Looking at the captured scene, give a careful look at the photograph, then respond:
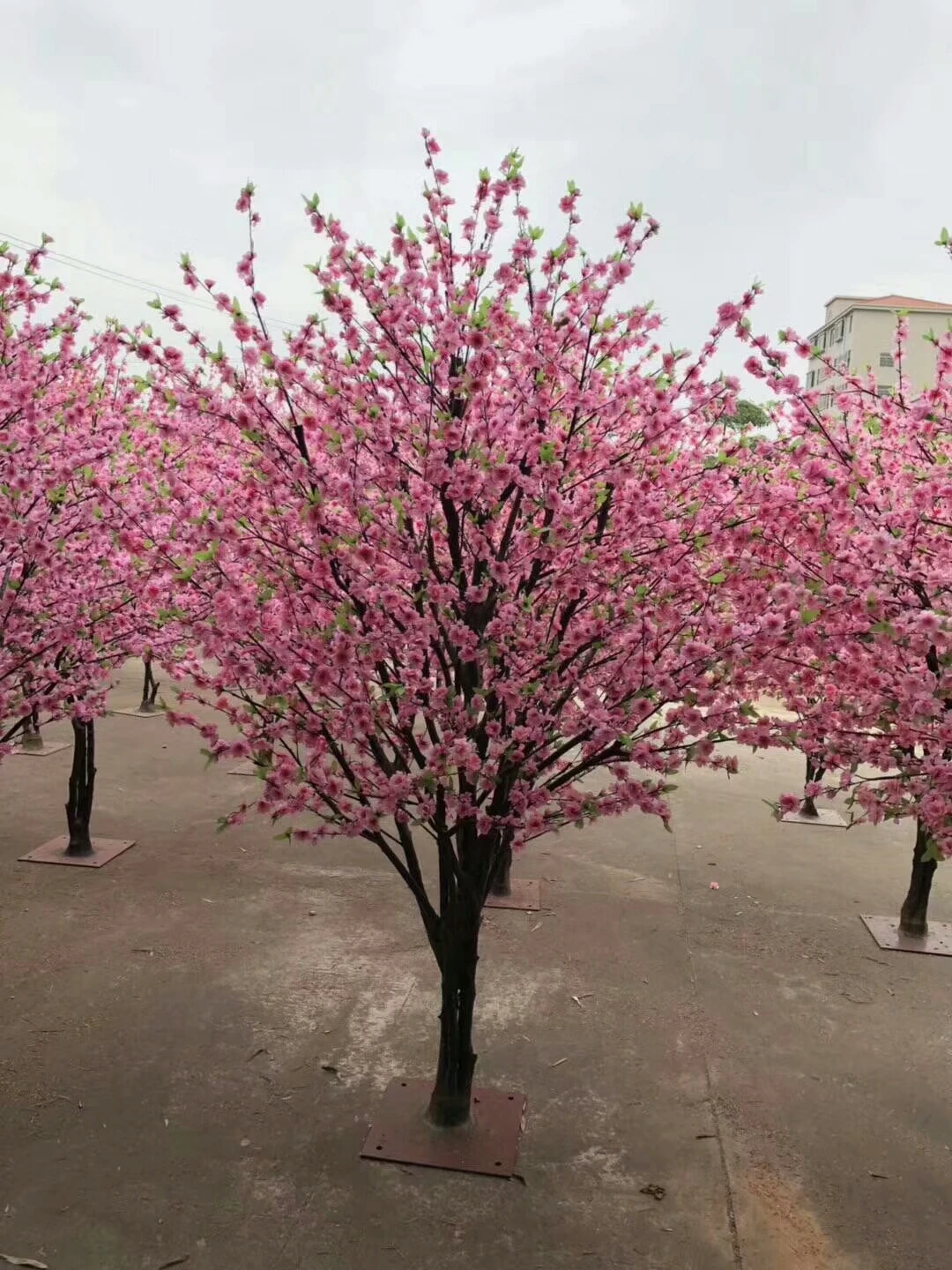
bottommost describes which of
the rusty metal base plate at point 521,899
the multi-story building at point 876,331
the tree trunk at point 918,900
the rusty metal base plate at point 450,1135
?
the rusty metal base plate at point 450,1135

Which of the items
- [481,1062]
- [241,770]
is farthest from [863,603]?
[241,770]

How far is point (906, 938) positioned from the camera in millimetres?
7133

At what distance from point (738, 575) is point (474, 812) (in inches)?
61.7

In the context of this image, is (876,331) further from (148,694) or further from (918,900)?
(918,900)

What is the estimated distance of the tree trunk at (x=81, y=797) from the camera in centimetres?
796

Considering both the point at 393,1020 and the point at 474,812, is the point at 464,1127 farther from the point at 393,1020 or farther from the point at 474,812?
the point at 474,812

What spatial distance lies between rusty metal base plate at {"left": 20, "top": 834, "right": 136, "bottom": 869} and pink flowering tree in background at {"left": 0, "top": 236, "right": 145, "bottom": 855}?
1.58 m

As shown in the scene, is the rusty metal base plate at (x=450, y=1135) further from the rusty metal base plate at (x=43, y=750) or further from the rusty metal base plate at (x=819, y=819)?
the rusty metal base plate at (x=43, y=750)

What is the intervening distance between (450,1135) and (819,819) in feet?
22.5

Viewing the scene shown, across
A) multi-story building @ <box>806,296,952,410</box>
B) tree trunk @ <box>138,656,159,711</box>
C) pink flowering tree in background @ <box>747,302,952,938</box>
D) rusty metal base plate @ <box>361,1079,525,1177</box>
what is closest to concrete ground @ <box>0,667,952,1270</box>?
rusty metal base plate @ <box>361,1079,525,1177</box>

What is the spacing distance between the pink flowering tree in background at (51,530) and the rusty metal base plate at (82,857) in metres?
1.58

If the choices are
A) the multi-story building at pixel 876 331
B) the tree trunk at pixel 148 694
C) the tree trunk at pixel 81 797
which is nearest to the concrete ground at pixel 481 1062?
the tree trunk at pixel 81 797

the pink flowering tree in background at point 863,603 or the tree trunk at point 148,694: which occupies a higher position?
the pink flowering tree in background at point 863,603

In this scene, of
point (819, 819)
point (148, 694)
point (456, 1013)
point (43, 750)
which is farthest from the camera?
point (148, 694)
